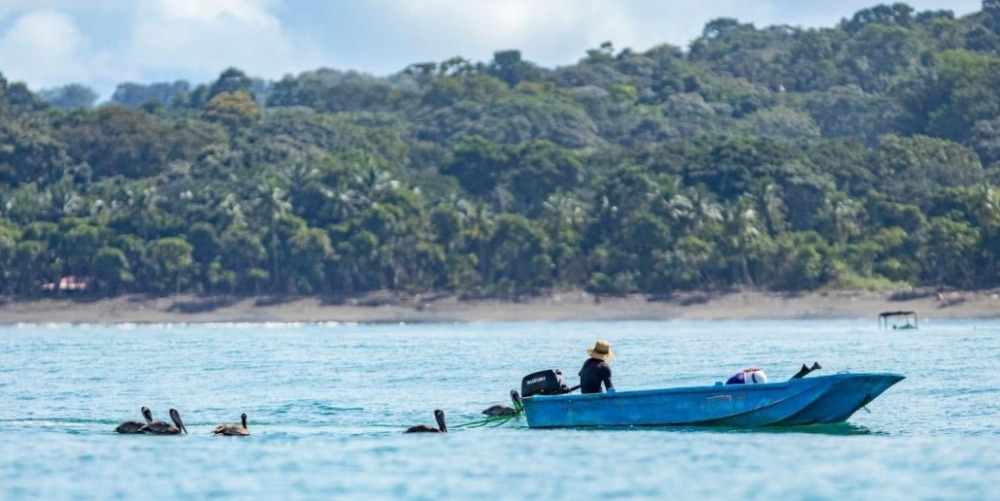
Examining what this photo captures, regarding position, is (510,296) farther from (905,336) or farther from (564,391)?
(564,391)

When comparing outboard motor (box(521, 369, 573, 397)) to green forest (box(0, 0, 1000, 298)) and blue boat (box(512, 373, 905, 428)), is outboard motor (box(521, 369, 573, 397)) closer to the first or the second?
blue boat (box(512, 373, 905, 428))

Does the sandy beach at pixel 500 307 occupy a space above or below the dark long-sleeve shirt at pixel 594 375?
above

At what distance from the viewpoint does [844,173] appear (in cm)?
13425

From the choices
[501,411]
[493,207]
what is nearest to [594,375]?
[501,411]

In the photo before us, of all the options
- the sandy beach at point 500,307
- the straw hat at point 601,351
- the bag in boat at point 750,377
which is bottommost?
the bag in boat at point 750,377

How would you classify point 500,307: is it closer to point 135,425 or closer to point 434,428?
point 135,425

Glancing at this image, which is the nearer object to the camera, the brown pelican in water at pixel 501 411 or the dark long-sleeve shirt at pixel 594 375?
the dark long-sleeve shirt at pixel 594 375

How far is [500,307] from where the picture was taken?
121438mm

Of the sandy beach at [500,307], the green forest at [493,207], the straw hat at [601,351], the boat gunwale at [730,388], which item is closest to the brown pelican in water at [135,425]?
the boat gunwale at [730,388]

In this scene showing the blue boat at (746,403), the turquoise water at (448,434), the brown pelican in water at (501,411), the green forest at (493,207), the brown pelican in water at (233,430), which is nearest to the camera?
the turquoise water at (448,434)

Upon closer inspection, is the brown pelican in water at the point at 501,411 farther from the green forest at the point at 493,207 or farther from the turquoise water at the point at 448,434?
the green forest at the point at 493,207

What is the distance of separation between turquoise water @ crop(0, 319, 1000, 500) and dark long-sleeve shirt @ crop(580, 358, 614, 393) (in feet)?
2.91

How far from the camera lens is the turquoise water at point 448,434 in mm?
30062

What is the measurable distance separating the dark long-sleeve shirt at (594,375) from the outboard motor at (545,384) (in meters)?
0.71
